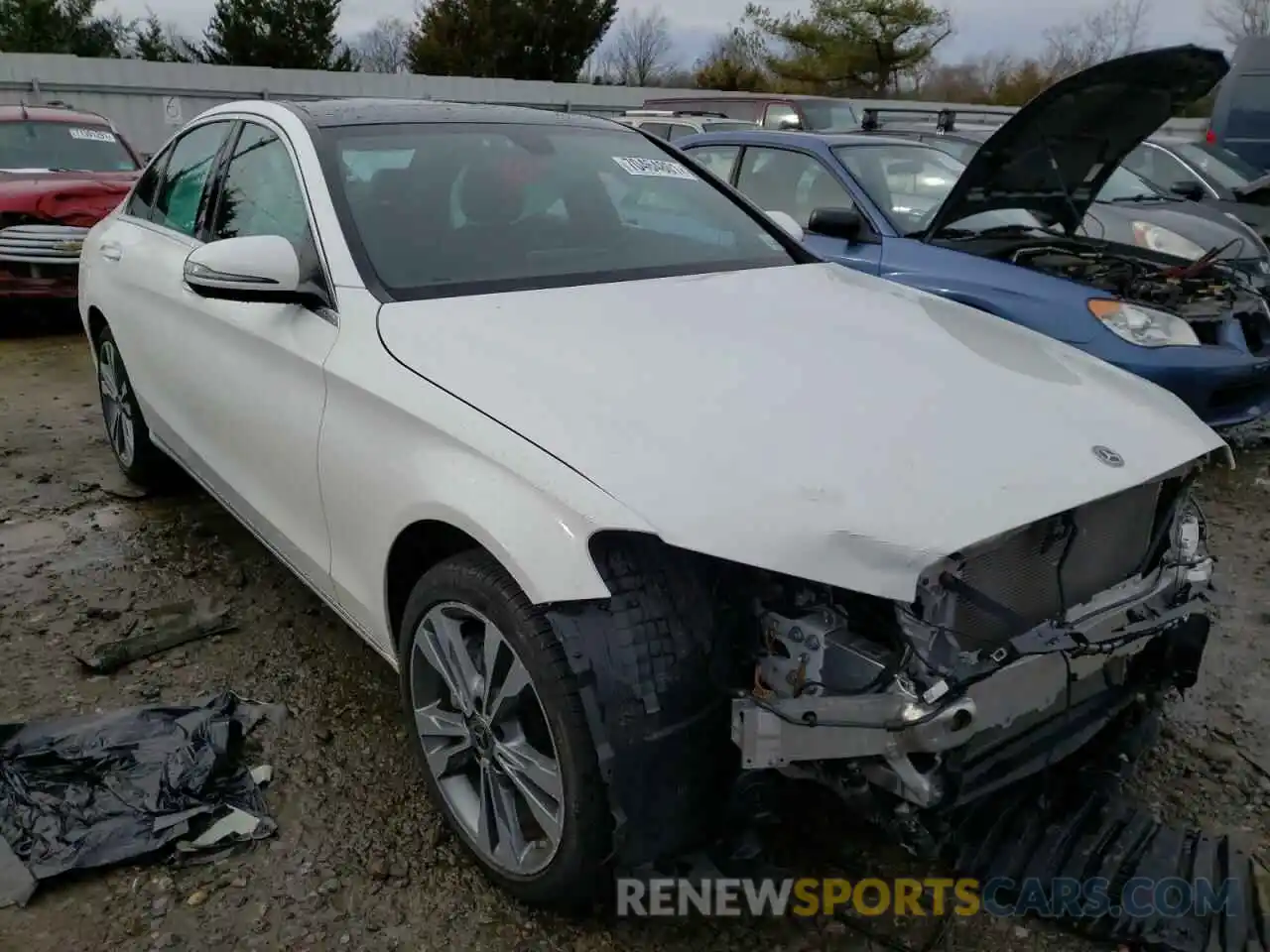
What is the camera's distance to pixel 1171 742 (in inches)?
110

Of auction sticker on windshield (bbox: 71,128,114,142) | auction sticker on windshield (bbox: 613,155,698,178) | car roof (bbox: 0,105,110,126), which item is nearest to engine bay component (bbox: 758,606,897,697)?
auction sticker on windshield (bbox: 613,155,698,178)

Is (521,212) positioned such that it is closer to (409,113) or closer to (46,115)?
(409,113)

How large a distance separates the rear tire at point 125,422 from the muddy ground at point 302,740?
0.50 ft

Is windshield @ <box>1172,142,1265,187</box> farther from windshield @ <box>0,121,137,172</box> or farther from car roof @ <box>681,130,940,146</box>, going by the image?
windshield @ <box>0,121,137,172</box>

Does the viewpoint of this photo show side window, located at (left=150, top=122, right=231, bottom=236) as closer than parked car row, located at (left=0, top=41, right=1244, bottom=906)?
No

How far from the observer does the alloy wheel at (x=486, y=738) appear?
2049 mm

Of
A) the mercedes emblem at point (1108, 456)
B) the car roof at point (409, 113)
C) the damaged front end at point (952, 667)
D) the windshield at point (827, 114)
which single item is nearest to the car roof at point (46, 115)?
the car roof at point (409, 113)

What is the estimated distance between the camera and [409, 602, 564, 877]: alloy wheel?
80.7 inches

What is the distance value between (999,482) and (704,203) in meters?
1.79

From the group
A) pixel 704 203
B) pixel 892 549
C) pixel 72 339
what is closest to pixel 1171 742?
pixel 892 549

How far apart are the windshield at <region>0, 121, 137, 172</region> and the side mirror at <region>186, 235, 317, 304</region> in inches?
269

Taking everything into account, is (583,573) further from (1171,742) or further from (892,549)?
(1171,742)

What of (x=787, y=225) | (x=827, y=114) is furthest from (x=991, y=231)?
(x=827, y=114)

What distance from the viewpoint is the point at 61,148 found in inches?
332
